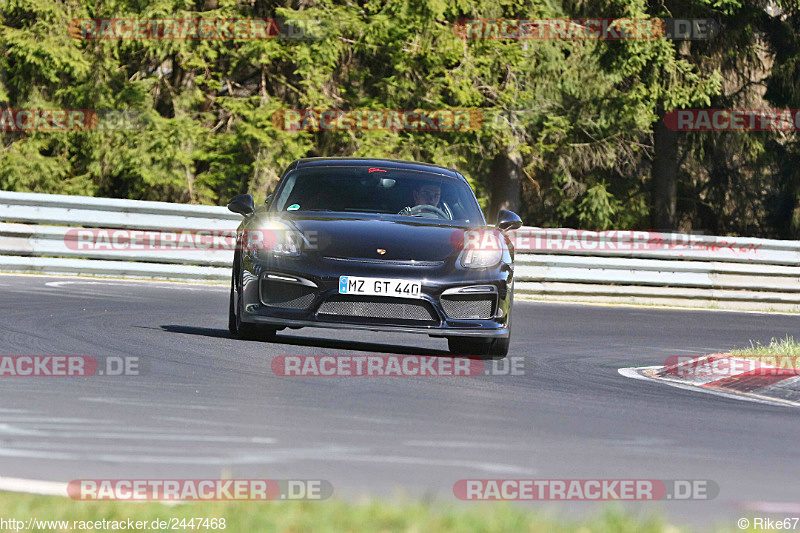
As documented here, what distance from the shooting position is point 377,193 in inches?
396

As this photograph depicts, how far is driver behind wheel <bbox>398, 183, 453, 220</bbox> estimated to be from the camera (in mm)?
9898

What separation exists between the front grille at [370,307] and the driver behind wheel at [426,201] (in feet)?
4.34

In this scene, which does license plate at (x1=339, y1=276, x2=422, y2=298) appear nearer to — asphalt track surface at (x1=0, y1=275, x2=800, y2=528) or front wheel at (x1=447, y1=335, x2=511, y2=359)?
asphalt track surface at (x1=0, y1=275, x2=800, y2=528)

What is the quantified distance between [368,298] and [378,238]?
517 mm

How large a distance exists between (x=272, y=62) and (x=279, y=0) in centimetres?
124

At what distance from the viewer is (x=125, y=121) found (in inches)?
892

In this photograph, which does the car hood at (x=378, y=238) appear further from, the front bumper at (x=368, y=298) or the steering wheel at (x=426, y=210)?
the steering wheel at (x=426, y=210)

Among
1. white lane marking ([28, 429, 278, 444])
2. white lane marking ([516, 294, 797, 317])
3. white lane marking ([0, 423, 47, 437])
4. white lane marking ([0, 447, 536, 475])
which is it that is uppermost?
white lane marking ([0, 447, 536, 475])

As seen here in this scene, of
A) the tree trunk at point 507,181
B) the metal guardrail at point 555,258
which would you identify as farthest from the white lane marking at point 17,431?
the tree trunk at point 507,181

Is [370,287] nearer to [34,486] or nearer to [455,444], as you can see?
[455,444]

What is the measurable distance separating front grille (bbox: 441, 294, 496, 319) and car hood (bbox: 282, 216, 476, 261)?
0.29m

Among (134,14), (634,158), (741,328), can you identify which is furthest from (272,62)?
(741,328)

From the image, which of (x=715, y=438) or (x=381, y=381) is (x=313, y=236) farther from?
(x=715, y=438)

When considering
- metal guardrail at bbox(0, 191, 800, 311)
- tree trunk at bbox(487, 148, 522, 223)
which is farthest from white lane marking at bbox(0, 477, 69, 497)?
tree trunk at bbox(487, 148, 522, 223)
